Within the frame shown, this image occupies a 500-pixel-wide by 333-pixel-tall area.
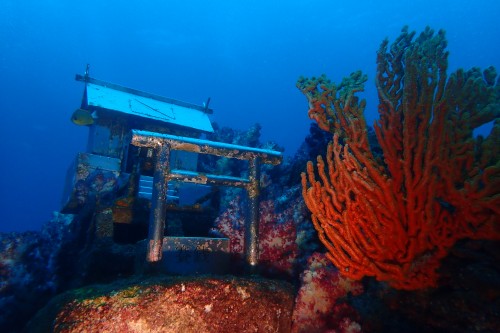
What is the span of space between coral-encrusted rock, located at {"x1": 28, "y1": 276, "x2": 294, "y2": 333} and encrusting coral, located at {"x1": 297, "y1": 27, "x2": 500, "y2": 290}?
3.39ft

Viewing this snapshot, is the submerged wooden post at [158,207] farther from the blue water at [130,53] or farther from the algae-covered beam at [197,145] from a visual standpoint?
the blue water at [130,53]

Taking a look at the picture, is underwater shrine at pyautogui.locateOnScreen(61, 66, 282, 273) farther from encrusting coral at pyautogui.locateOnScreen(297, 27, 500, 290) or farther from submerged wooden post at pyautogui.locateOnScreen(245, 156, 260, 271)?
encrusting coral at pyautogui.locateOnScreen(297, 27, 500, 290)

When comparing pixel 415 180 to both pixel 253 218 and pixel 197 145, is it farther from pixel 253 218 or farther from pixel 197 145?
pixel 197 145

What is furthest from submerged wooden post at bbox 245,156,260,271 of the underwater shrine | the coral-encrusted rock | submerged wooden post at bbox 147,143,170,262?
submerged wooden post at bbox 147,143,170,262

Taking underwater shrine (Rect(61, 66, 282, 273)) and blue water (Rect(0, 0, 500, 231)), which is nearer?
underwater shrine (Rect(61, 66, 282, 273))

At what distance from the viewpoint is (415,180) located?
2.88m

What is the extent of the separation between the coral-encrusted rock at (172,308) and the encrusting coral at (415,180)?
3.39ft

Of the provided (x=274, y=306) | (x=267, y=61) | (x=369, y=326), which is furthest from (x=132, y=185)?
(x=267, y=61)

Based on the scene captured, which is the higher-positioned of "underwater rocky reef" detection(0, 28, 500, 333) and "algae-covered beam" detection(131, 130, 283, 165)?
"algae-covered beam" detection(131, 130, 283, 165)

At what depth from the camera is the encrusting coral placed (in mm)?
2801

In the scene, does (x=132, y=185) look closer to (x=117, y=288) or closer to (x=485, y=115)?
(x=117, y=288)

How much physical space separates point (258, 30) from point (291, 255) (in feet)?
338

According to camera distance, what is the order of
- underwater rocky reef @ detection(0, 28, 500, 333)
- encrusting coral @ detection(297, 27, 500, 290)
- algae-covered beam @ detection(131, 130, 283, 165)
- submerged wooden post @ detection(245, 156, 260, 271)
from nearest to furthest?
underwater rocky reef @ detection(0, 28, 500, 333)
encrusting coral @ detection(297, 27, 500, 290)
algae-covered beam @ detection(131, 130, 283, 165)
submerged wooden post @ detection(245, 156, 260, 271)

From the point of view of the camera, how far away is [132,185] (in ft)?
19.2
